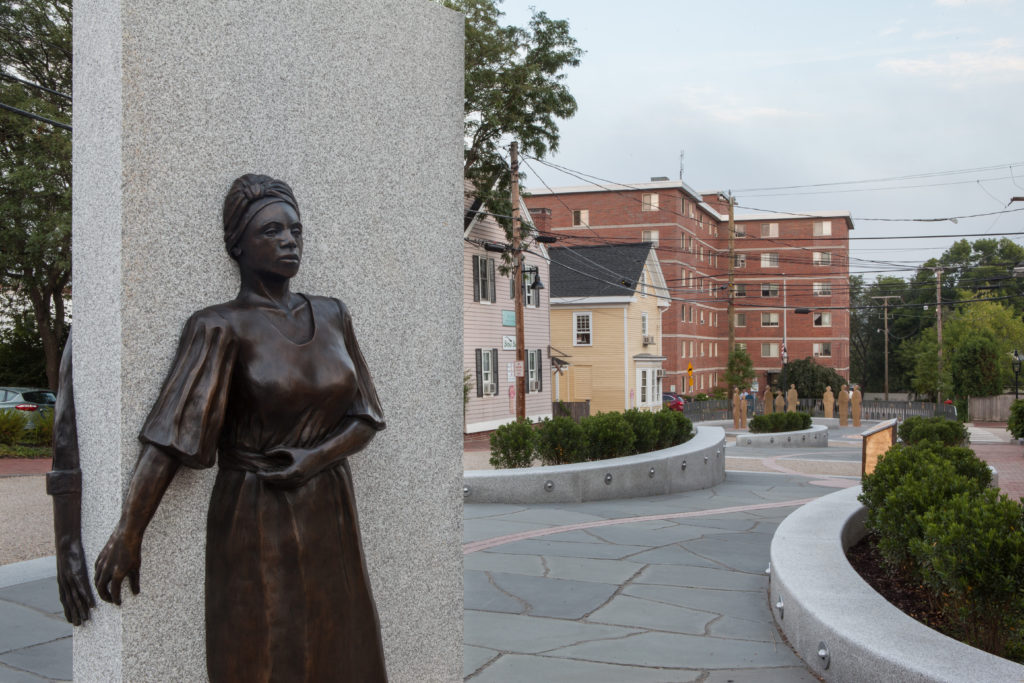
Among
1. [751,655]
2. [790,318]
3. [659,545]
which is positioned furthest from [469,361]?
[790,318]

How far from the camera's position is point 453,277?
3.80m

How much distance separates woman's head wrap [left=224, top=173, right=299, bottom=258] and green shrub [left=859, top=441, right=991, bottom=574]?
4.01 meters

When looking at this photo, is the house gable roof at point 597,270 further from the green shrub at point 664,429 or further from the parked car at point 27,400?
the green shrub at point 664,429

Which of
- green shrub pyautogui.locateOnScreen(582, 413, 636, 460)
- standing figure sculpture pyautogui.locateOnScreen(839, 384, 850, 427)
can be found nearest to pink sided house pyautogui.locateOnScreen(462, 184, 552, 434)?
standing figure sculpture pyautogui.locateOnScreen(839, 384, 850, 427)

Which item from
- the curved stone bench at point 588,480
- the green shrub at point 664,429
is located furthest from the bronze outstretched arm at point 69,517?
the green shrub at point 664,429

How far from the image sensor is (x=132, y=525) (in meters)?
2.64

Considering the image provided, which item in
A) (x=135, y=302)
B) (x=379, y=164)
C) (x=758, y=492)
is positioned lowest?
(x=758, y=492)

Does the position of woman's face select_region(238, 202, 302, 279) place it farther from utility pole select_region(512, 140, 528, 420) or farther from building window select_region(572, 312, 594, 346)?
building window select_region(572, 312, 594, 346)

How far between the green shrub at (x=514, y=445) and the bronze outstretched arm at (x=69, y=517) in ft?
29.1

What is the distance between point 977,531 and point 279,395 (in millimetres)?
3535

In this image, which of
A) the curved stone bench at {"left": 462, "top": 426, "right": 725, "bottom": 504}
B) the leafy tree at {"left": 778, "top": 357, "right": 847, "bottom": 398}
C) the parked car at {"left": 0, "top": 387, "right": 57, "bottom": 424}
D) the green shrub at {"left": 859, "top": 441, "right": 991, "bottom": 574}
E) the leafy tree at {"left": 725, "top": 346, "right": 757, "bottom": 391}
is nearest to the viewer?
the green shrub at {"left": 859, "top": 441, "right": 991, "bottom": 574}

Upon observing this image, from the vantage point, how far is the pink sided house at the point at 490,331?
100 feet

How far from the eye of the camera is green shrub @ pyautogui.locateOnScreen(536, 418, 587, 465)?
38.9ft

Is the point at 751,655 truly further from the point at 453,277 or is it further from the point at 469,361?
the point at 469,361
